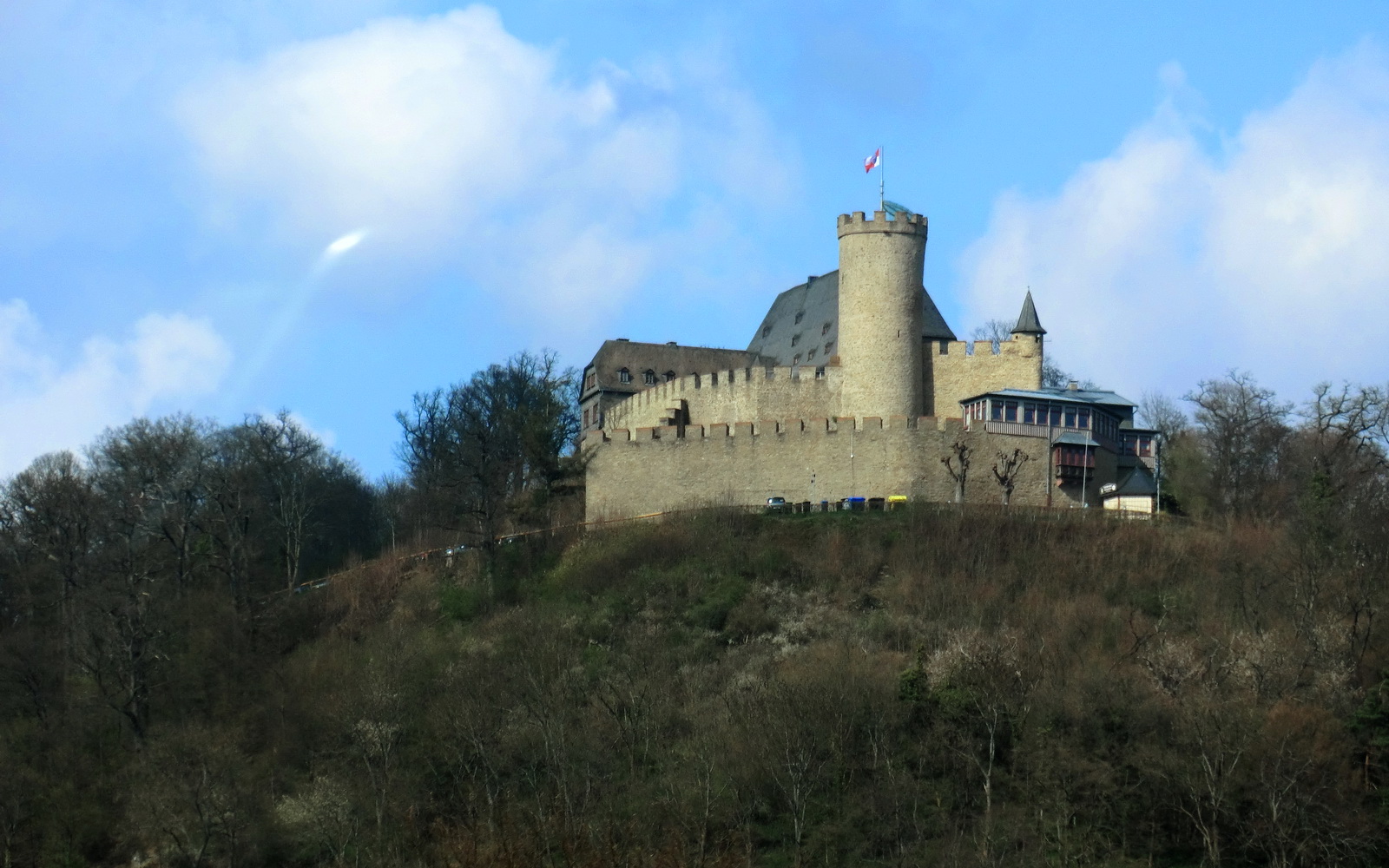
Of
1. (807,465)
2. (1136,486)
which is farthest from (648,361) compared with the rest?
(1136,486)

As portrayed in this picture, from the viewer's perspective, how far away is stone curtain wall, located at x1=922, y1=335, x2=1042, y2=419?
58.8 metres

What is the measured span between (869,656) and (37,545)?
23266 mm

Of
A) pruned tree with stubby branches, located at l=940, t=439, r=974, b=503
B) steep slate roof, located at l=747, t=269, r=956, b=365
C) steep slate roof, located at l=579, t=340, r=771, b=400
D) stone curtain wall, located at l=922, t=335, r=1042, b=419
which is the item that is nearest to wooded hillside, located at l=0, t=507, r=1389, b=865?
pruned tree with stubby branches, located at l=940, t=439, r=974, b=503

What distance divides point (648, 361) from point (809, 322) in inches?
286

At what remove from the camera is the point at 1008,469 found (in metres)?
54.8

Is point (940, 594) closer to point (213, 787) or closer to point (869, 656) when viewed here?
point (869, 656)

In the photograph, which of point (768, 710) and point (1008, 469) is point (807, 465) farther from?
point (768, 710)

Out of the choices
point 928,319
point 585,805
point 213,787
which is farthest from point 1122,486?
point 213,787

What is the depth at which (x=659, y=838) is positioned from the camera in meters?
39.9

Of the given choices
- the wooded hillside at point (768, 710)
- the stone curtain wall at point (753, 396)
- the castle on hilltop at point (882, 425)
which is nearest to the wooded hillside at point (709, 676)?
the wooded hillside at point (768, 710)

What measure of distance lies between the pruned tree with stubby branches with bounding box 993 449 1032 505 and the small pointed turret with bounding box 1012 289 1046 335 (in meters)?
5.28

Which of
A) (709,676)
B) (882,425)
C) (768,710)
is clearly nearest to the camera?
(768,710)

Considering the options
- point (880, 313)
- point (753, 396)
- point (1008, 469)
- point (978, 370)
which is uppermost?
point (880, 313)

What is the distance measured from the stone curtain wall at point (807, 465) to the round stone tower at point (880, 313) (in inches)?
104
